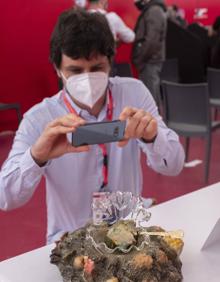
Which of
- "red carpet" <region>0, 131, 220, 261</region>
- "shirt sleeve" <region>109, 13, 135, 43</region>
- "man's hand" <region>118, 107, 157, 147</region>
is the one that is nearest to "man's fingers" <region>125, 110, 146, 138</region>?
"man's hand" <region>118, 107, 157, 147</region>

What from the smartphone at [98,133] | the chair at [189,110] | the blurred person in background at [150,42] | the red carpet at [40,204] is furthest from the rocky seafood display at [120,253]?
the blurred person in background at [150,42]

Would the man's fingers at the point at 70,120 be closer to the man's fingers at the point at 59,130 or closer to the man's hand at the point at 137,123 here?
the man's fingers at the point at 59,130

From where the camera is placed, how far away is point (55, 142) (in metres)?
1.35

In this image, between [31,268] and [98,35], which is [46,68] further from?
[31,268]

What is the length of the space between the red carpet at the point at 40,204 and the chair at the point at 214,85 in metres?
0.47

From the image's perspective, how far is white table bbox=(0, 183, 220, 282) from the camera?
1.01m

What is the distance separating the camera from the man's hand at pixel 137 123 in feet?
4.16

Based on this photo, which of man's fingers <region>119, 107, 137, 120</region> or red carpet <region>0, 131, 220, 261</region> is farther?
red carpet <region>0, 131, 220, 261</region>

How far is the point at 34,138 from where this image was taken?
63.1 inches

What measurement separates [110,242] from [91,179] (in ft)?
2.36

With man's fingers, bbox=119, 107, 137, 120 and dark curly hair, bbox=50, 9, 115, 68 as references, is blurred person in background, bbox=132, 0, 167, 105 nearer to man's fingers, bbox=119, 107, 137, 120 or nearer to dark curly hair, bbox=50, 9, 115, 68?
dark curly hair, bbox=50, 9, 115, 68

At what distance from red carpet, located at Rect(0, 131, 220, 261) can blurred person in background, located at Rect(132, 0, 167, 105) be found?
1.47 metres

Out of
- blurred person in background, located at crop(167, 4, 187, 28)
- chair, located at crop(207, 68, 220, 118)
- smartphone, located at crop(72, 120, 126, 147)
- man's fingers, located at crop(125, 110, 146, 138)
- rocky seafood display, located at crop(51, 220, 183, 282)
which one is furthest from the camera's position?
blurred person in background, located at crop(167, 4, 187, 28)

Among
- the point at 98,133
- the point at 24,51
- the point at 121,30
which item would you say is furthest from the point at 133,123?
the point at 121,30
